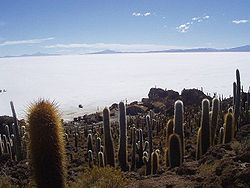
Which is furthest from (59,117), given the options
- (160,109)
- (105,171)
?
(160,109)

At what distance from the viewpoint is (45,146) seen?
831cm

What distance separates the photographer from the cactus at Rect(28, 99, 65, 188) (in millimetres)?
8312

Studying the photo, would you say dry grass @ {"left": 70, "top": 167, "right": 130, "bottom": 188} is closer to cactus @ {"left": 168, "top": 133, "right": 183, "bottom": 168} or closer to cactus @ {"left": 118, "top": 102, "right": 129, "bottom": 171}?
cactus @ {"left": 168, "top": 133, "right": 183, "bottom": 168}

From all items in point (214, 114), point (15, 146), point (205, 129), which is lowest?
point (15, 146)

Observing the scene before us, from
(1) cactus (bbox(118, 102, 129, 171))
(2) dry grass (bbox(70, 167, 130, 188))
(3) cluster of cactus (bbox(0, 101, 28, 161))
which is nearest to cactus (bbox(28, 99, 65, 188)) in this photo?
(2) dry grass (bbox(70, 167, 130, 188))

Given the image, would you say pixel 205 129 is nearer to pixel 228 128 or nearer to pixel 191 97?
pixel 228 128

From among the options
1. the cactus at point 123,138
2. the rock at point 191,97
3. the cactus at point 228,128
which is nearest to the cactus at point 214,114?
the cactus at point 228,128

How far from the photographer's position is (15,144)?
20719 millimetres

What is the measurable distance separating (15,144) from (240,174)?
15067 millimetres

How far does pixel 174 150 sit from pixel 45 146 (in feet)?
16.8

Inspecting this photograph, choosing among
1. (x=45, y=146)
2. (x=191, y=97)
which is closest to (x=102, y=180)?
(x=45, y=146)

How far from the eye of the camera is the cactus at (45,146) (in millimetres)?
8312

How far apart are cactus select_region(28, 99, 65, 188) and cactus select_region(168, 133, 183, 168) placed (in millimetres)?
4515

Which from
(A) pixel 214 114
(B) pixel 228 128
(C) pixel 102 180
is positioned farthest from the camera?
(A) pixel 214 114
